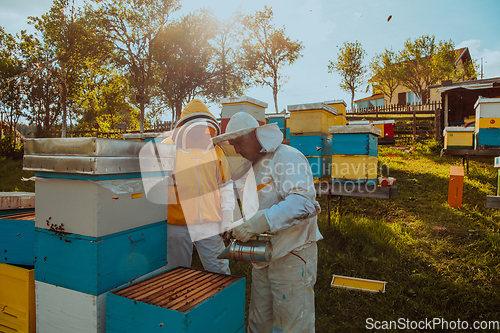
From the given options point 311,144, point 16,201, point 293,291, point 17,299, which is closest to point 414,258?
point 311,144

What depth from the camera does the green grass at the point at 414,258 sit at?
2.85 metres

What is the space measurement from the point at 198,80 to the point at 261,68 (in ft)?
13.5

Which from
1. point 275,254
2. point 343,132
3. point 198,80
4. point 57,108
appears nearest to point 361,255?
point 343,132

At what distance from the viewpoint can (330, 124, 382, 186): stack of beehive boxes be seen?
3934 millimetres

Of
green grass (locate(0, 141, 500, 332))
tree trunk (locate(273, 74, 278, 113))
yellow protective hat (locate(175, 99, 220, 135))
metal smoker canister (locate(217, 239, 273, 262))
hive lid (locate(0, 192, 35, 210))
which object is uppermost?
tree trunk (locate(273, 74, 278, 113))

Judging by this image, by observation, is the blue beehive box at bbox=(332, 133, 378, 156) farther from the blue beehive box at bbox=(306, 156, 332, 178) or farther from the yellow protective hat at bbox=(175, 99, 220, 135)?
the yellow protective hat at bbox=(175, 99, 220, 135)

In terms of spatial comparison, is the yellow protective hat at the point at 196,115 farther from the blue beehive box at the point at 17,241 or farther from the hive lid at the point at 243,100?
the hive lid at the point at 243,100

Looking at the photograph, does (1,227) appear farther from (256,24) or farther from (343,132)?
(256,24)

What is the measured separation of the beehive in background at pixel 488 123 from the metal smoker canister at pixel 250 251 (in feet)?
18.0

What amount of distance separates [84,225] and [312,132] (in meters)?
3.46

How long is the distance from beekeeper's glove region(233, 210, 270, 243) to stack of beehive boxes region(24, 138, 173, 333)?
559mm

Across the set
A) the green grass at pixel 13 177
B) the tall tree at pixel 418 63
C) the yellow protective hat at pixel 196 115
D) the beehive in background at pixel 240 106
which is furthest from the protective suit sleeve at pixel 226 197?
the tall tree at pixel 418 63

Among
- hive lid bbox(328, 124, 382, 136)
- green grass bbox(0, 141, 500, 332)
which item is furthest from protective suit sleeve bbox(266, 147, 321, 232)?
hive lid bbox(328, 124, 382, 136)

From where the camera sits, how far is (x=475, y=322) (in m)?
2.67
